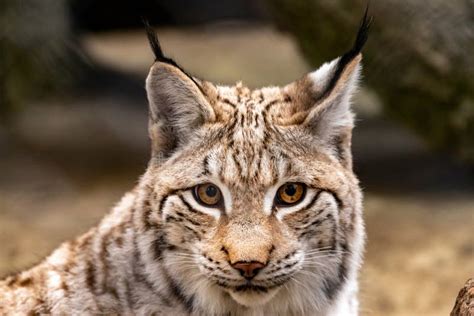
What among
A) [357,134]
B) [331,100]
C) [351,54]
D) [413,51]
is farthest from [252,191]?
[357,134]

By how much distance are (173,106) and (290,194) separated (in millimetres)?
675

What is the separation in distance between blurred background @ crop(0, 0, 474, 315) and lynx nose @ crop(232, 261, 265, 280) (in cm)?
269

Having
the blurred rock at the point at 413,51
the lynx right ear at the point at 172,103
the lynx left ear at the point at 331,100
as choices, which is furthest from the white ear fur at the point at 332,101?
the blurred rock at the point at 413,51

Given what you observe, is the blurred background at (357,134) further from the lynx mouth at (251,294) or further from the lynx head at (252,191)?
the lynx mouth at (251,294)

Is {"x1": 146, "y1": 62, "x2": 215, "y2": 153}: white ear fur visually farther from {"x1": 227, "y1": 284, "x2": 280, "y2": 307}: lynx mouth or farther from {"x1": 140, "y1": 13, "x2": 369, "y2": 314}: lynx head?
{"x1": 227, "y1": 284, "x2": 280, "y2": 307}: lynx mouth

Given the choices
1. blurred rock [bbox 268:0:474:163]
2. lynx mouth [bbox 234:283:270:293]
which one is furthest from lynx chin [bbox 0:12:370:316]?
blurred rock [bbox 268:0:474:163]

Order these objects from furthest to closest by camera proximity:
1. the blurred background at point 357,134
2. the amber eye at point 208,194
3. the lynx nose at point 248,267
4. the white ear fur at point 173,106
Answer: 1. the blurred background at point 357,134
2. the white ear fur at point 173,106
3. the amber eye at point 208,194
4. the lynx nose at point 248,267

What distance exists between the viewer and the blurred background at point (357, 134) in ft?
23.9

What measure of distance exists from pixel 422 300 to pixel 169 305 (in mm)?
3381

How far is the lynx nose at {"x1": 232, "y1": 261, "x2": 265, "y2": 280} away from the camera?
351 cm

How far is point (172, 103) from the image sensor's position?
13.0 feet

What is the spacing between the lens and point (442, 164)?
924 cm

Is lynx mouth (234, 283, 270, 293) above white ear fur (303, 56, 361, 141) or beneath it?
A: beneath

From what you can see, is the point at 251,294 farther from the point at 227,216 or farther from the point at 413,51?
the point at 413,51
